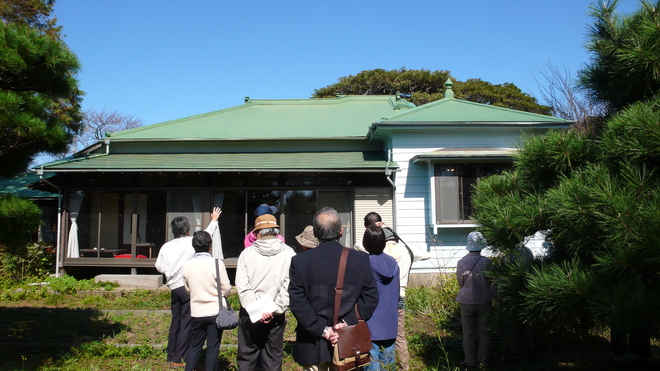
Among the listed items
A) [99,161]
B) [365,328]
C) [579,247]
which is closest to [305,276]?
[365,328]

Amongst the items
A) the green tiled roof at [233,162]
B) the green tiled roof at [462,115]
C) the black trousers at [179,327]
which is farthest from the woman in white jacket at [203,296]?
the green tiled roof at [462,115]

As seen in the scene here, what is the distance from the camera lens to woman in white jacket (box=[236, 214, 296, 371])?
13.8ft

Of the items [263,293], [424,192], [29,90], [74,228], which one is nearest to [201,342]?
[263,293]

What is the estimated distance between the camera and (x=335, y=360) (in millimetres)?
3611

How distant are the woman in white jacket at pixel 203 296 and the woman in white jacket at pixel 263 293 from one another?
0.70m

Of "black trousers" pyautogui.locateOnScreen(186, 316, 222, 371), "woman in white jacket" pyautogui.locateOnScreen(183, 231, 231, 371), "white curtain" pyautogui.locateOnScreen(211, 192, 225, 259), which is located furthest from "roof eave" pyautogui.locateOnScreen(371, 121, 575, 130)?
"black trousers" pyautogui.locateOnScreen(186, 316, 222, 371)

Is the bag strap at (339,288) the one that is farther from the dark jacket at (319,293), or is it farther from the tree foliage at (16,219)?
the tree foliage at (16,219)

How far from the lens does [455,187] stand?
440 inches

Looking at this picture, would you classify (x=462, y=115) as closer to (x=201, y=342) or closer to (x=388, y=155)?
(x=388, y=155)

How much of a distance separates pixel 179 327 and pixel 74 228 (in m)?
7.85

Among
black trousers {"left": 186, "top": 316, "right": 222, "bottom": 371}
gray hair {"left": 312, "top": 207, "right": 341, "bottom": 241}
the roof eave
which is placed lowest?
black trousers {"left": 186, "top": 316, "right": 222, "bottom": 371}

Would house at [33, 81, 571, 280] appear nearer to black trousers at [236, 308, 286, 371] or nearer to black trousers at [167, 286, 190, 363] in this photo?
black trousers at [167, 286, 190, 363]

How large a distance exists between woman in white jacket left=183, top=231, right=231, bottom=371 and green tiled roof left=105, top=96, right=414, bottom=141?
327 inches

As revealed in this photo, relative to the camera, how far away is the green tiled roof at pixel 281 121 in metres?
13.4
